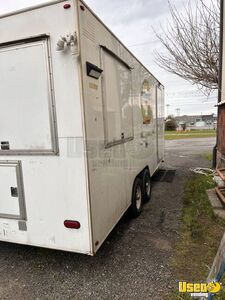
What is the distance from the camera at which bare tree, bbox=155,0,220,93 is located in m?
7.38

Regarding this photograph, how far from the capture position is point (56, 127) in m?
2.21

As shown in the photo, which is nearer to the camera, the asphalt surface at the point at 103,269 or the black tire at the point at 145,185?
the asphalt surface at the point at 103,269

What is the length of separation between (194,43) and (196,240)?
731cm

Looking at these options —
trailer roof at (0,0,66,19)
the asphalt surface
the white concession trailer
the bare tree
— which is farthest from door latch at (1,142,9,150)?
the bare tree

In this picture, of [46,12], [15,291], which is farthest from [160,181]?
[46,12]

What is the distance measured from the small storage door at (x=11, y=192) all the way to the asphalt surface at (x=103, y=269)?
0.79m

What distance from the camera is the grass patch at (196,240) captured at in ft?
8.39

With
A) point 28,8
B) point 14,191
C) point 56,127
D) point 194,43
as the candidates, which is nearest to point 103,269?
point 14,191

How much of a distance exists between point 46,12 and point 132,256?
10.1 feet

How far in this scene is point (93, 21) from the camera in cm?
232

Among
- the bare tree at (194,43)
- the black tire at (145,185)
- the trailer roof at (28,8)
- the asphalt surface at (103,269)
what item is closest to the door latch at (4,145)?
the trailer roof at (28,8)

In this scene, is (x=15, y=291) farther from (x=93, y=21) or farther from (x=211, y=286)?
(x=93, y=21)

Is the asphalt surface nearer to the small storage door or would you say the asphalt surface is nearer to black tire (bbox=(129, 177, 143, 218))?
black tire (bbox=(129, 177, 143, 218))

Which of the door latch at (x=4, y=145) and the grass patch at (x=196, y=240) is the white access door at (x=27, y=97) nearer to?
the door latch at (x=4, y=145)
